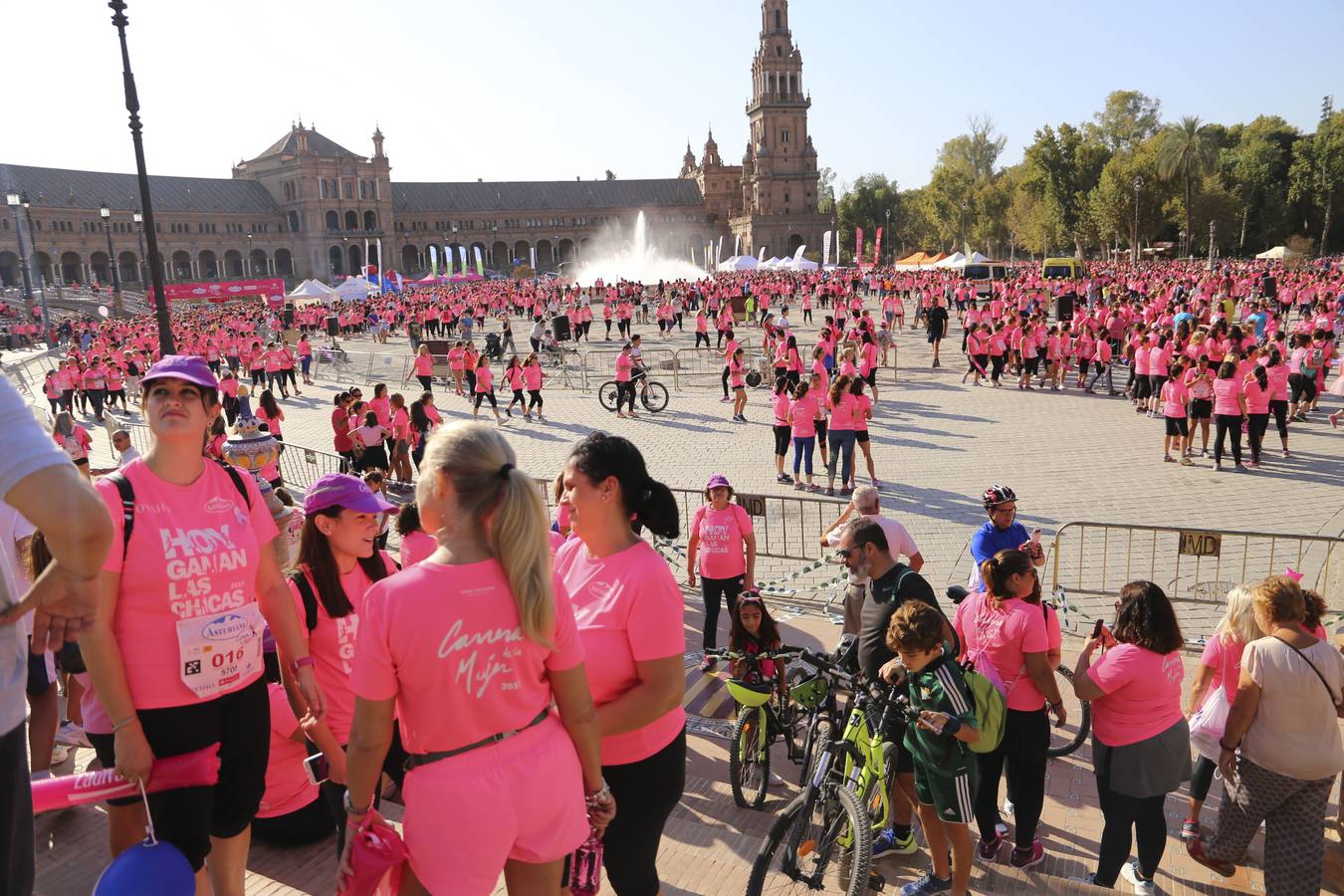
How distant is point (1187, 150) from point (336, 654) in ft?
250

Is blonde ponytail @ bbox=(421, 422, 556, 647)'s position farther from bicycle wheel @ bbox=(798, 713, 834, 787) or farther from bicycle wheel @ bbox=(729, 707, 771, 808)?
bicycle wheel @ bbox=(729, 707, 771, 808)

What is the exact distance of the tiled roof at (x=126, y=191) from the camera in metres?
89.6

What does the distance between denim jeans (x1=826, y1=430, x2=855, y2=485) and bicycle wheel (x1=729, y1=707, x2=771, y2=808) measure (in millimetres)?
7579

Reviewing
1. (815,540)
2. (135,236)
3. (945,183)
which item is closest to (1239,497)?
(815,540)

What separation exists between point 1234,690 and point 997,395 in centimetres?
1665

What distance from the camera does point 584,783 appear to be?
8.50ft

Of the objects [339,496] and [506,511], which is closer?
[506,511]

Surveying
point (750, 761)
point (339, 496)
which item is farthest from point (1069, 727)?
point (339, 496)

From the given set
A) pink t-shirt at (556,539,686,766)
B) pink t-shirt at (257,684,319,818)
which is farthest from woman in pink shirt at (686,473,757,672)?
pink t-shirt at (556,539,686,766)

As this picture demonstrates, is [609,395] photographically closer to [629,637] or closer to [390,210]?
[629,637]

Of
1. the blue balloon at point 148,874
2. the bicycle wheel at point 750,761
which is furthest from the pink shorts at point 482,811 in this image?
the bicycle wheel at point 750,761

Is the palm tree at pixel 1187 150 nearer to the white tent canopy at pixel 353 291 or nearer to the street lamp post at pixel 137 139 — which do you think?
the white tent canopy at pixel 353 291

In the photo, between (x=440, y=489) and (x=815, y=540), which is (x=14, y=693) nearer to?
(x=440, y=489)

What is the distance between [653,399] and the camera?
20375 millimetres
